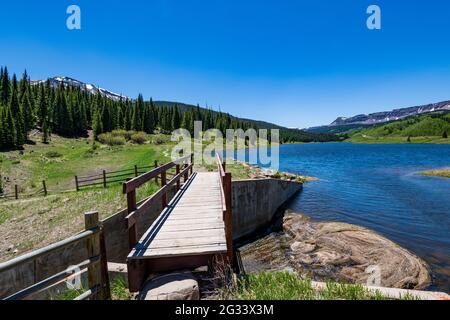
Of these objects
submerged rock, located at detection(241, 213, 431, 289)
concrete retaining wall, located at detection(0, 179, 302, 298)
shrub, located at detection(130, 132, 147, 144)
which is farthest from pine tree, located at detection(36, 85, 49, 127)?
submerged rock, located at detection(241, 213, 431, 289)

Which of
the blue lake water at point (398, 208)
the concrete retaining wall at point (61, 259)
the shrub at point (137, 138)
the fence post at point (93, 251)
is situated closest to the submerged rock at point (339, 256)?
the blue lake water at point (398, 208)

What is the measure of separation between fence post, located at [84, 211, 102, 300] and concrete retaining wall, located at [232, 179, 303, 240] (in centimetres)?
1355

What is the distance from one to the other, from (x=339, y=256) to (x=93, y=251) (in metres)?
12.1

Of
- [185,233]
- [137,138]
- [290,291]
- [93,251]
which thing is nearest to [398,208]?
[185,233]

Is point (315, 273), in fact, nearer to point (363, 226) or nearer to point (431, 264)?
point (431, 264)

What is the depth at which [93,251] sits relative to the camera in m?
4.29

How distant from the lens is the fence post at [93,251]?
4227mm

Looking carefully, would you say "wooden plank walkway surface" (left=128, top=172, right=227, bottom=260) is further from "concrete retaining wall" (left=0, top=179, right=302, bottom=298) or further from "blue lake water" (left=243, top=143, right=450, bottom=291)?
"blue lake water" (left=243, top=143, right=450, bottom=291)

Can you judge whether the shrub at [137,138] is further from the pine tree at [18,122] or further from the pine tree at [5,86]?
the pine tree at [5,86]

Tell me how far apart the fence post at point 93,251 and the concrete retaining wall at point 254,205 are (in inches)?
534

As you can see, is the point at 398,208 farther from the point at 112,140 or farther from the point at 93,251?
the point at 112,140

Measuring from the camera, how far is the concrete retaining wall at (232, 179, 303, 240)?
18.0 meters
